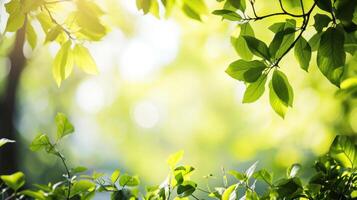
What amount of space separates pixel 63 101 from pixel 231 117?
14.2 feet

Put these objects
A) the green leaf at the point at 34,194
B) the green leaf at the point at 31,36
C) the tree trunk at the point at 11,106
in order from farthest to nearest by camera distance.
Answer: the tree trunk at the point at 11,106
the green leaf at the point at 31,36
the green leaf at the point at 34,194

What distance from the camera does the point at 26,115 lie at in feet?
38.0

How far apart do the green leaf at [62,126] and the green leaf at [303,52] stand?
576 mm

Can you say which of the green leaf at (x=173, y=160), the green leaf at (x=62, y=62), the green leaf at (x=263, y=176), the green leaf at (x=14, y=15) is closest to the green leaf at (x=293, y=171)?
the green leaf at (x=263, y=176)

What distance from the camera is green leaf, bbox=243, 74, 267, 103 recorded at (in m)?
0.95

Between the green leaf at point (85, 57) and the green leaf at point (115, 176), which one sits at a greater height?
the green leaf at point (85, 57)

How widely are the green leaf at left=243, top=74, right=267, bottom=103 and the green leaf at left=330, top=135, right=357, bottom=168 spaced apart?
21 centimetres

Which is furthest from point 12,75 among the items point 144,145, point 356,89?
point 144,145

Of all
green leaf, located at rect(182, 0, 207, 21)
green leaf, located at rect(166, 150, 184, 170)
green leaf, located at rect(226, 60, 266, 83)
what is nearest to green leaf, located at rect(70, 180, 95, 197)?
green leaf, located at rect(166, 150, 184, 170)

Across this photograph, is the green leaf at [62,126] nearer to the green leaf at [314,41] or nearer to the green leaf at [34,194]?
the green leaf at [34,194]

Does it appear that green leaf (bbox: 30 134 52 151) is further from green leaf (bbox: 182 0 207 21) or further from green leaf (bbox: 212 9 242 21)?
green leaf (bbox: 182 0 207 21)

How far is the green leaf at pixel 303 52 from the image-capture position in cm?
95

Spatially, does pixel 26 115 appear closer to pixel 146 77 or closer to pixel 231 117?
pixel 146 77

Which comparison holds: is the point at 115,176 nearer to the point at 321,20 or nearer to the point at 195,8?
the point at 321,20
